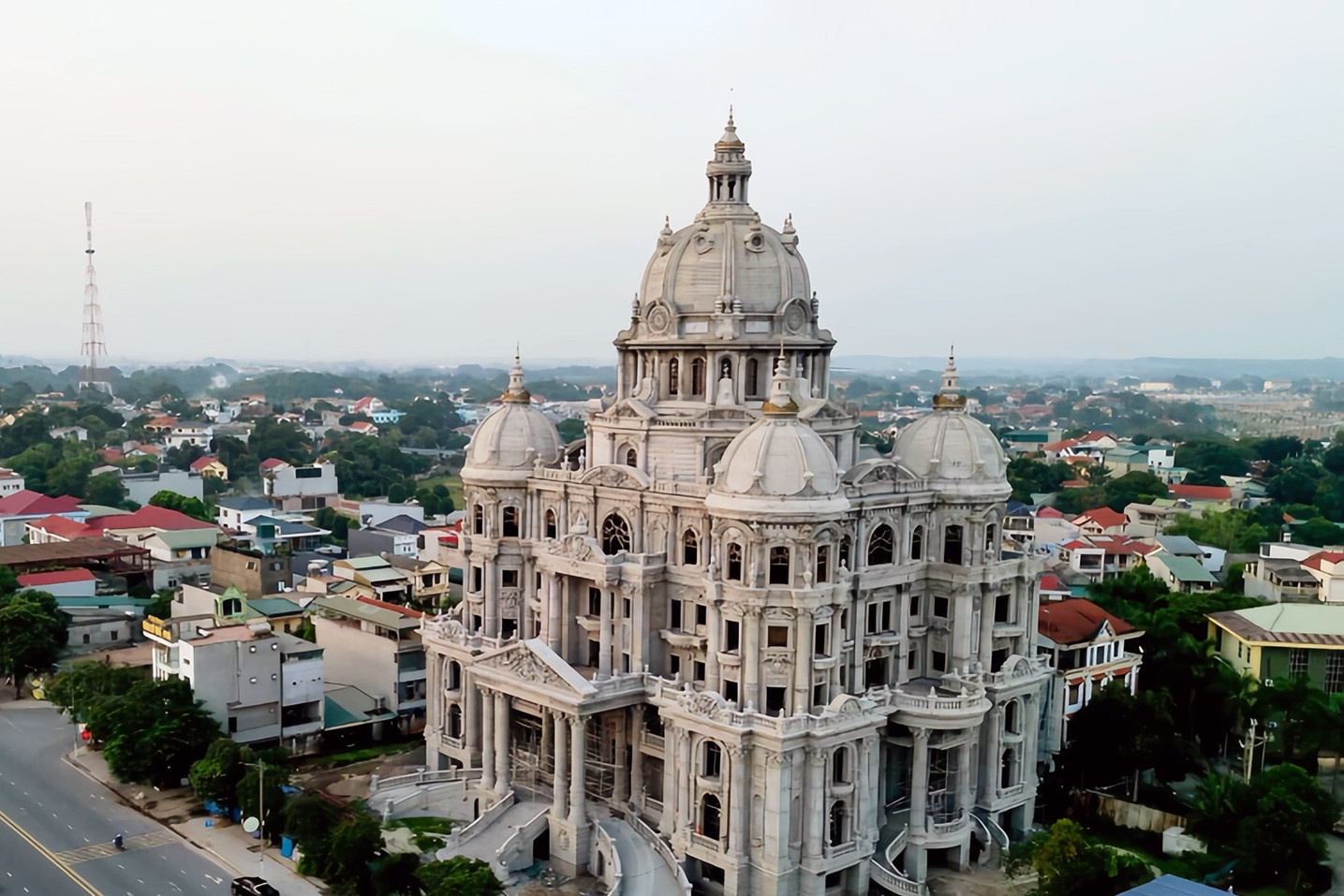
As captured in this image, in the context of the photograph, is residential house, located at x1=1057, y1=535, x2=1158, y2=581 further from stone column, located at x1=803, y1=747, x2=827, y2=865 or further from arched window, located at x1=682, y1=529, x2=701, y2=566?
stone column, located at x1=803, y1=747, x2=827, y2=865

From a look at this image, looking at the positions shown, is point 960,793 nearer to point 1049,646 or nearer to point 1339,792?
point 1049,646

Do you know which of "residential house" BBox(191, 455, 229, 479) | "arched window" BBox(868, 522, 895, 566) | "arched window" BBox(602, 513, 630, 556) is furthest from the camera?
"residential house" BBox(191, 455, 229, 479)

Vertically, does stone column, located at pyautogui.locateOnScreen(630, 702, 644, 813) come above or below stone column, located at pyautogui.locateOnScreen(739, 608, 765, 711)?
below

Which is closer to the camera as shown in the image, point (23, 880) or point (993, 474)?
point (23, 880)

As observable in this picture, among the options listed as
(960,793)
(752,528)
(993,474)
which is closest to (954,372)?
(993,474)

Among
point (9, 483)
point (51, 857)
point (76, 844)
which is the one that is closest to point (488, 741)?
point (76, 844)

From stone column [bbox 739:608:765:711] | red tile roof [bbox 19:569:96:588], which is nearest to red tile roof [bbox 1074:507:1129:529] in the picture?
stone column [bbox 739:608:765:711]
